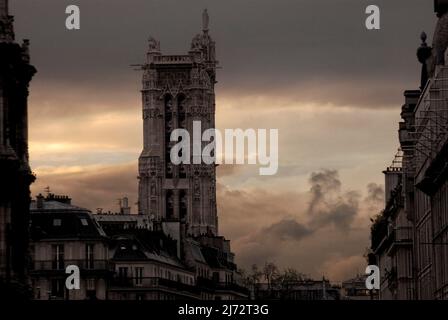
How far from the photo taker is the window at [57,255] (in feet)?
641

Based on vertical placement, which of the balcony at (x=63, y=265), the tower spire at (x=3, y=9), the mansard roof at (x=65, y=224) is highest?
the mansard roof at (x=65, y=224)

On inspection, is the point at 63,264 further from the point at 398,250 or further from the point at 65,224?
the point at 398,250

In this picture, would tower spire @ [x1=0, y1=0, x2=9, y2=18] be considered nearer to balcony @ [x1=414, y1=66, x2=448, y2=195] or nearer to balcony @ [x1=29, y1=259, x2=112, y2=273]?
balcony @ [x1=414, y1=66, x2=448, y2=195]

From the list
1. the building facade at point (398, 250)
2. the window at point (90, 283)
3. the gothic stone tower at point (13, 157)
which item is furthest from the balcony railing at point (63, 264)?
the gothic stone tower at point (13, 157)

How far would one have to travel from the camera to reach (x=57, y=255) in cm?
19575

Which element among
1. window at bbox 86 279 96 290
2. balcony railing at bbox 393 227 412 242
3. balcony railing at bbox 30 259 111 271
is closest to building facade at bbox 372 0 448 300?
balcony railing at bbox 393 227 412 242

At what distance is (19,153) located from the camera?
423 ft

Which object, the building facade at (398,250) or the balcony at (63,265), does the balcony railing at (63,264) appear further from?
the building facade at (398,250)

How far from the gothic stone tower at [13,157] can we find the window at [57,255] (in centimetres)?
6406

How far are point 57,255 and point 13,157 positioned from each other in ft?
243

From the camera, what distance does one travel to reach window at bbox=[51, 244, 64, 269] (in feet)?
641

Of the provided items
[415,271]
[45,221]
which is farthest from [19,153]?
[45,221]

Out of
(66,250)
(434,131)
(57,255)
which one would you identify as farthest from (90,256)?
(434,131)
